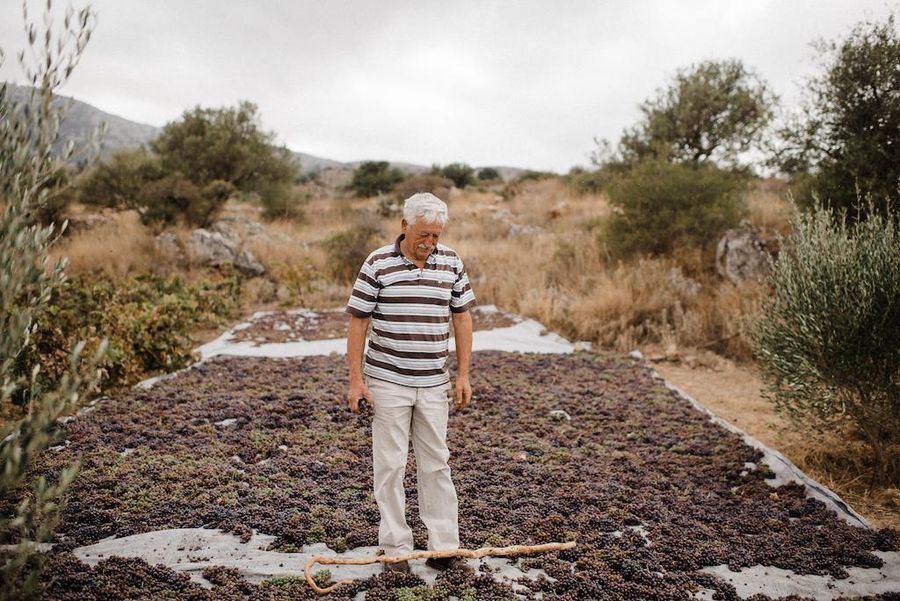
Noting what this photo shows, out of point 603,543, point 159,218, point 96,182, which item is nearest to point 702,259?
point 603,543

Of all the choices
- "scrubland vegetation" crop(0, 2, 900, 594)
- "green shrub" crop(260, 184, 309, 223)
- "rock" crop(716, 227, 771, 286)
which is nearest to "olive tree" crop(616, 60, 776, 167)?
"scrubland vegetation" crop(0, 2, 900, 594)

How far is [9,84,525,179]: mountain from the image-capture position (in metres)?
2.18

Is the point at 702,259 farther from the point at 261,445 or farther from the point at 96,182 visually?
the point at 96,182

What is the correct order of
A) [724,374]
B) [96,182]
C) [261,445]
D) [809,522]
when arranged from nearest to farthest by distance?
1. [809,522]
2. [261,445]
3. [724,374]
4. [96,182]

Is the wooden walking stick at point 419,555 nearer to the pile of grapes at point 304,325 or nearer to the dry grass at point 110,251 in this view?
the pile of grapes at point 304,325

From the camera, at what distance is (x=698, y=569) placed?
11.1ft

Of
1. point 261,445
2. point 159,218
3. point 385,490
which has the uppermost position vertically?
point 159,218

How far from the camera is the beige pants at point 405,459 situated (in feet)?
10.0

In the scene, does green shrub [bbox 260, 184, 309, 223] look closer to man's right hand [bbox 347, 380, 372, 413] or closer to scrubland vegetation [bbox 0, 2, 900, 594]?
scrubland vegetation [bbox 0, 2, 900, 594]

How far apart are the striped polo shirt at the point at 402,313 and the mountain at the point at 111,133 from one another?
126 centimetres

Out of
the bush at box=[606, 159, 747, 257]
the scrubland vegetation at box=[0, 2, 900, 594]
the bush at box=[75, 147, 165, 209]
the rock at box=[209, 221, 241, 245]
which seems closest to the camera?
the scrubland vegetation at box=[0, 2, 900, 594]

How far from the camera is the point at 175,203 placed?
16406 millimetres

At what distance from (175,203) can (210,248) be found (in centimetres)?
333

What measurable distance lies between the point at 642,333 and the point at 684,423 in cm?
393
